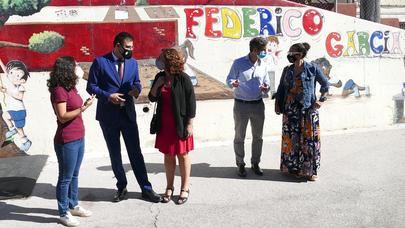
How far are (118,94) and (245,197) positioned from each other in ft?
5.84

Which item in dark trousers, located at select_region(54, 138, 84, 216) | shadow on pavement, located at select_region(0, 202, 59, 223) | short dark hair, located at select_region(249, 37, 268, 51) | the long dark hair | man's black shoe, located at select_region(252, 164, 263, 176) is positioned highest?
short dark hair, located at select_region(249, 37, 268, 51)

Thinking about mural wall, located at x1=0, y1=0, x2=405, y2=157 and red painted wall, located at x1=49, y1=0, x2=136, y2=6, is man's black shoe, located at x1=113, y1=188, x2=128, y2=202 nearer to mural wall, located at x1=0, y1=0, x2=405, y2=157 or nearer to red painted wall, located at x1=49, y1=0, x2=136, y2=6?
mural wall, located at x1=0, y1=0, x2=405, y2=157

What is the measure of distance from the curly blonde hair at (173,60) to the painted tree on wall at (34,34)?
2666 mm

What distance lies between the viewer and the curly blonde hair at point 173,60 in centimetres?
477

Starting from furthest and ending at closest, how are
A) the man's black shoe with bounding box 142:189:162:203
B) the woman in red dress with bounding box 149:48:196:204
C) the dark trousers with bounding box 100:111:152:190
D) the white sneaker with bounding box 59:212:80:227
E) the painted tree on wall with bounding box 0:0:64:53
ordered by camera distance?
1. the painted tree on wall with bounding box 0:0:64:53
2. the man's black shoe with bounding box 142:189:162:203
3. the dark trousers with bounding box 100:111:152:190
4. the woman in red dress with bounding box 149:48:196:204
5. the white sneaker with bounding box 59:212:80:227

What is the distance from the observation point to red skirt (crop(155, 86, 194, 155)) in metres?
4.87

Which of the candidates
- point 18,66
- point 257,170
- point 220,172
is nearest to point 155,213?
point 220,172

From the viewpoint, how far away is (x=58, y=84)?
4.31 meters

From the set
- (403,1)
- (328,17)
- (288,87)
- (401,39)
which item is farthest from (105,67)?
(403,1)

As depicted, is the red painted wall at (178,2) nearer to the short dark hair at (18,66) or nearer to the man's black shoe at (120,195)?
the short dark hair at (18,66)

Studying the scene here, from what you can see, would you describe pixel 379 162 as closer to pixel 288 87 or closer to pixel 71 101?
pixel 288 87

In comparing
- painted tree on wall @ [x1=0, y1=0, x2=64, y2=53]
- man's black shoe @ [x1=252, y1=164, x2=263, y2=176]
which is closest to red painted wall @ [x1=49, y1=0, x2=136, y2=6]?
painted tree on wall @ [x1=0, y1=0, x2=64, y2=53]

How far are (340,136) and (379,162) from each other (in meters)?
1.61

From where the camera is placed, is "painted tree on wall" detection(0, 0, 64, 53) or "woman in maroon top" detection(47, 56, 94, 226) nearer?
"woman in maroon top" detection(47, 56, 94, 226)
